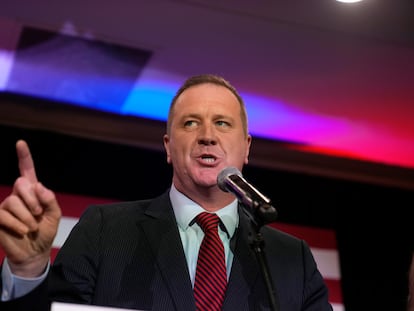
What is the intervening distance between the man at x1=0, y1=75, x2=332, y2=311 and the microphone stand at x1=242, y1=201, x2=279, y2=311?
0.32ft

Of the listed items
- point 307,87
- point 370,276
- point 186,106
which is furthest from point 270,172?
point 186,106

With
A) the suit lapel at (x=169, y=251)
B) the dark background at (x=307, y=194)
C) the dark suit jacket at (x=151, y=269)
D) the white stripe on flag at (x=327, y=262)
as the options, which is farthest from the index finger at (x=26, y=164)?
the white stripe on flag at (x=327, y=262)

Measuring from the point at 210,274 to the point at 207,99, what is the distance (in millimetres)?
615

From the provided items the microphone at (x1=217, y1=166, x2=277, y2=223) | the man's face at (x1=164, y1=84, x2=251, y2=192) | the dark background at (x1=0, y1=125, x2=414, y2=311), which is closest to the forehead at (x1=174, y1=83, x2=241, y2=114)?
the man's face at (x1=164, y1=84, x2=251, y2=192)

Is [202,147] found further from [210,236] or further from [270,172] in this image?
[270,172]

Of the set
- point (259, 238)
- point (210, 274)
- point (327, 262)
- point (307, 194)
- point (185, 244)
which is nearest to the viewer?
point (259, 238)

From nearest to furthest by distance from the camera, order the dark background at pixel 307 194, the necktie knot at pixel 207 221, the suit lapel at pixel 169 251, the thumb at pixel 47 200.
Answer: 1. the thumb at pixel 47 200
2. the suit lapel at pixel 169 251
3. the necktie knot at pixel 207 221
4. the dark background at pixel 307 194

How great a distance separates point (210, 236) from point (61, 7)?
2.03 meters

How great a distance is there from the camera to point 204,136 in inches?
79.4

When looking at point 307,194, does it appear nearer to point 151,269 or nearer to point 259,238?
point 151,269

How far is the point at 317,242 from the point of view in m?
4.22

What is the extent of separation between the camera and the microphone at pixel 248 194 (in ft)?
4.49

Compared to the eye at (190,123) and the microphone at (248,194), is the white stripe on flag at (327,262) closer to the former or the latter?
the eye at (190,123)

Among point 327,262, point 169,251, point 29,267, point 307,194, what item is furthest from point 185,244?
point 307,194
